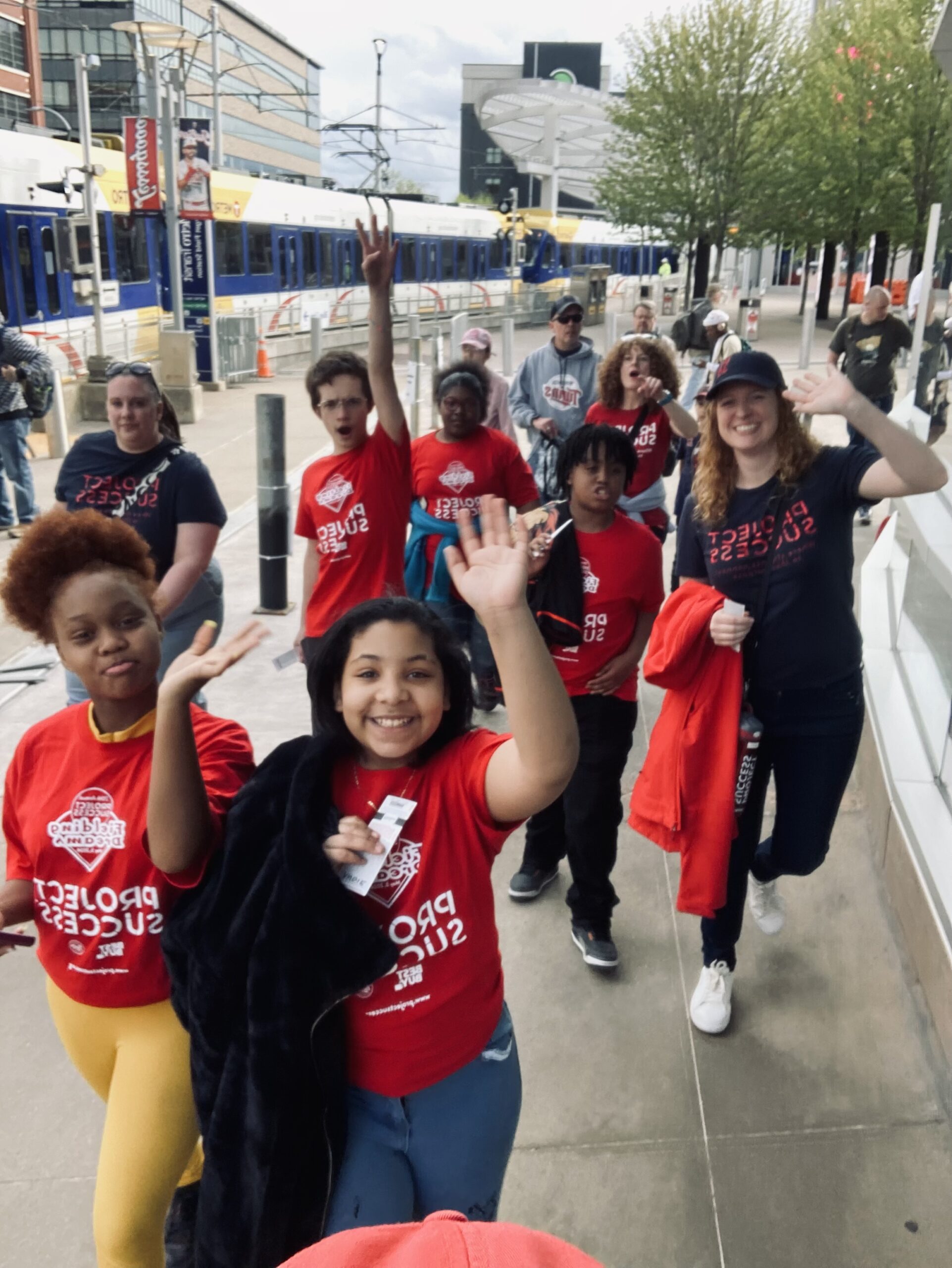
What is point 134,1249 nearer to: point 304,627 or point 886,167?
point 304,627

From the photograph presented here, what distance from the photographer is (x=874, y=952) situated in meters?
3.76

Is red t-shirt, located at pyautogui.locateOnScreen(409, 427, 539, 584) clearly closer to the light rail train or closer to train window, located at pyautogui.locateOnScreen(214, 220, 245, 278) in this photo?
the light rail train

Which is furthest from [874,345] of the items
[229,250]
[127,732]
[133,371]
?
[229,250]

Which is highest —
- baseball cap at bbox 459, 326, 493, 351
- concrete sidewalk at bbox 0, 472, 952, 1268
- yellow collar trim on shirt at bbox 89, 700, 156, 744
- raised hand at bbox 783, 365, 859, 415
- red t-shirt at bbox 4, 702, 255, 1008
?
raised hand at bbox 783, 365, 859, 415

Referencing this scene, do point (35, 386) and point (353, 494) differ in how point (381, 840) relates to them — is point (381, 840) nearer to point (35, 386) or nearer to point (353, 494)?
point (353, 494)

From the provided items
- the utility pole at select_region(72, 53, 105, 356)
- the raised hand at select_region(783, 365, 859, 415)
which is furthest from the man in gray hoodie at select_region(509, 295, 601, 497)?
the utility pole at select_region(72, 53, 105, 356)

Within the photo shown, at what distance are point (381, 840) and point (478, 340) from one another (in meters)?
6.31

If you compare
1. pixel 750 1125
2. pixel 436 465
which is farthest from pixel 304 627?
pixel 750 1125

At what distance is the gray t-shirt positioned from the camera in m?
9.66

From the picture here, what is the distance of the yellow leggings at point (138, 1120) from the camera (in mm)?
2021

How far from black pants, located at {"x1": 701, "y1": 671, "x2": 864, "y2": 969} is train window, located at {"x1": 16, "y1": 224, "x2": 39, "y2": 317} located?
51.1 ft

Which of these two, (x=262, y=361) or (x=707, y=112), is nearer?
(x=262, y=361)

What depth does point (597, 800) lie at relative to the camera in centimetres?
360

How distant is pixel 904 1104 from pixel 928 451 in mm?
1784
